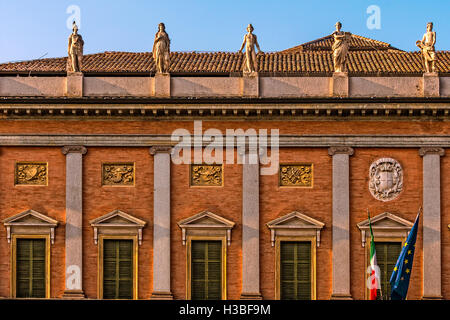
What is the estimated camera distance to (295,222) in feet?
66.7

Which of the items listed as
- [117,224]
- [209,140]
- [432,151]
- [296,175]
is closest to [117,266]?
[117,224]

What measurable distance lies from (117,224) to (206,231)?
2.23m

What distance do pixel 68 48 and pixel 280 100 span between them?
5.65m

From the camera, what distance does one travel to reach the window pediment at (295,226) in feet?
66.3

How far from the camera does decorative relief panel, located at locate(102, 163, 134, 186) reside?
20672 millimetres

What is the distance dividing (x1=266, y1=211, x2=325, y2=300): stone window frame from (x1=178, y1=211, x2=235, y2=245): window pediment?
1045 millimetres

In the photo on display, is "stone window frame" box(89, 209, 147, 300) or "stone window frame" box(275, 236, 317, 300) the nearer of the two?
"stone window frame" box(275, 236, 317, 300)

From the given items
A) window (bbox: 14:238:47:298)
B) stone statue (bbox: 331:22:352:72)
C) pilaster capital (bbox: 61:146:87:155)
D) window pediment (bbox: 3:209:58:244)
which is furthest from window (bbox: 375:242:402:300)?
window (bbox: 14:238:47:298)

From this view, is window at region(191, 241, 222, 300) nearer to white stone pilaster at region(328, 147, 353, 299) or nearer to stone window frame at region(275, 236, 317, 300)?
stone window frame at region(275, 236, 317, 300)

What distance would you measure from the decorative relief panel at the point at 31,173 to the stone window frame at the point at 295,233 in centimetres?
583

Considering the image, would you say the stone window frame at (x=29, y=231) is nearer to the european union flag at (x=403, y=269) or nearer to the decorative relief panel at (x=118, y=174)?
the decorative relief panel at (x=118, y=174)

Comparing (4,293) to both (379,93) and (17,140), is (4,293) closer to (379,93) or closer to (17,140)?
(17,140)

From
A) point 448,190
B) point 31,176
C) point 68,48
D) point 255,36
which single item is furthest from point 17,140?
point 448,190
